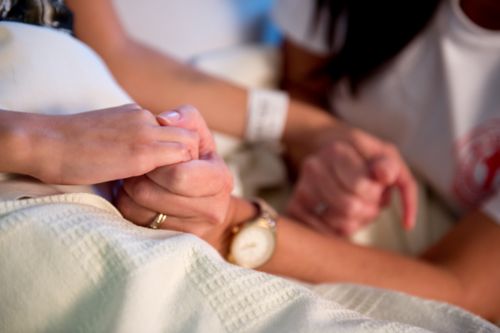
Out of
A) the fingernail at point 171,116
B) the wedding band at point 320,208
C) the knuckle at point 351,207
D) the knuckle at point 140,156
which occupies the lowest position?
the wedding band at point 320,208

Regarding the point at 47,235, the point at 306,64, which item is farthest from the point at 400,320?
the point at 306,64

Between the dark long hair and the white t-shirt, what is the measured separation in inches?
0.6

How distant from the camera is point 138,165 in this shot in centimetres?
43

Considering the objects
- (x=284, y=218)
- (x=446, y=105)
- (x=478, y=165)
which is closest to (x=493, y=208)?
(x=478, y=165)

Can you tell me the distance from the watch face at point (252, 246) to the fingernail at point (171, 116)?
17 centimetres

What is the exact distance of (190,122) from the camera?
48 cm

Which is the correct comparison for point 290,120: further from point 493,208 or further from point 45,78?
point 45,78

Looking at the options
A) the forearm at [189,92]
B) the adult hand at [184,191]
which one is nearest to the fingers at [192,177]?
the adult hand at [184,191]

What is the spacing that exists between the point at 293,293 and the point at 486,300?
0.41 metres

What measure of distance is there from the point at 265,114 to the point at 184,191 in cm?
47

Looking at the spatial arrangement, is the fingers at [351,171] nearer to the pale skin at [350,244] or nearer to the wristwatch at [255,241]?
the pale skin at [350,244]

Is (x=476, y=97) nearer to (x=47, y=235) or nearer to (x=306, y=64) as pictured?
(x=306, y=64)

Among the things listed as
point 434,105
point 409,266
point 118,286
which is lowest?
point 409,266

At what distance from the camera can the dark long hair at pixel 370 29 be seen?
2.77ft
